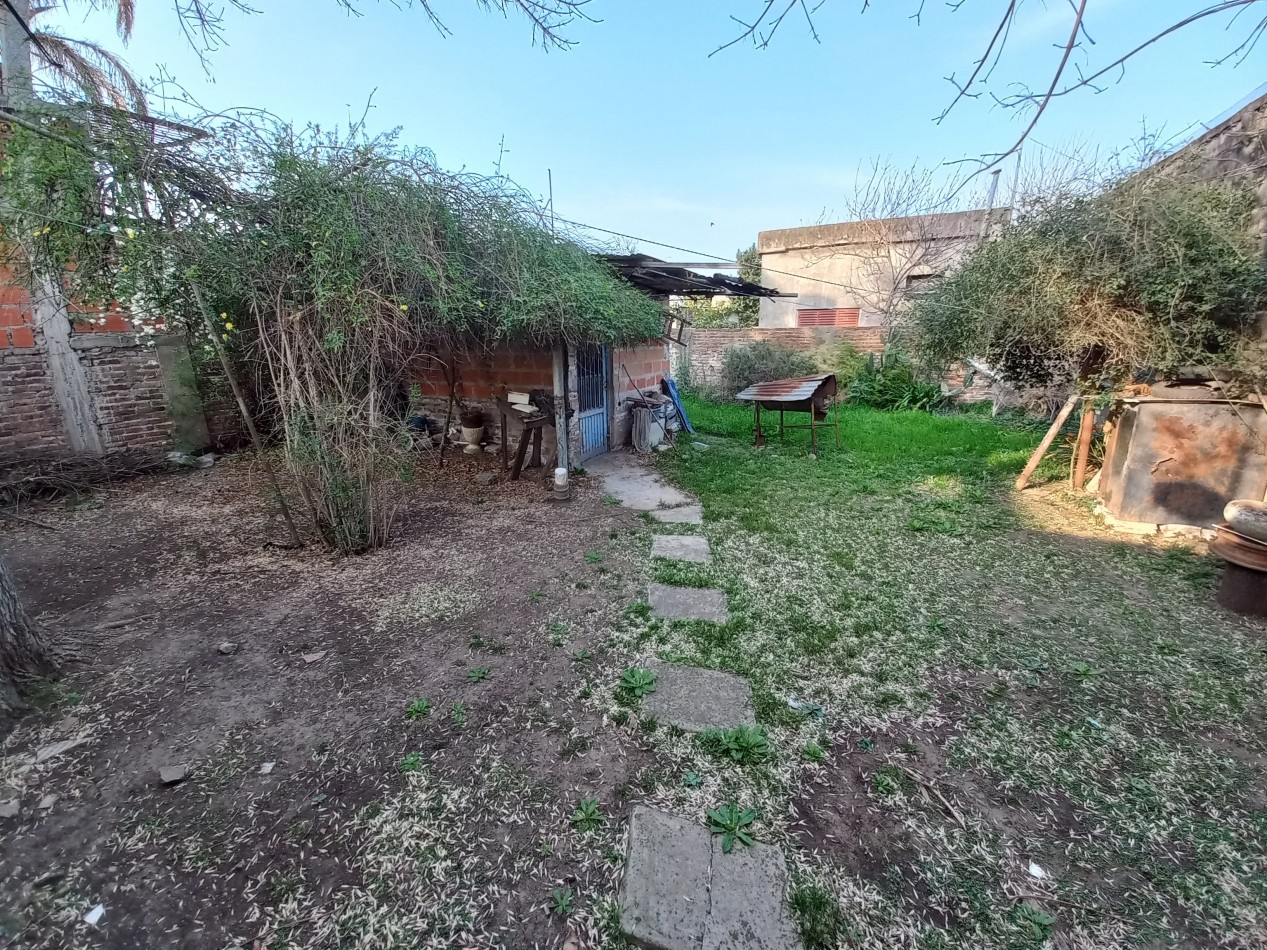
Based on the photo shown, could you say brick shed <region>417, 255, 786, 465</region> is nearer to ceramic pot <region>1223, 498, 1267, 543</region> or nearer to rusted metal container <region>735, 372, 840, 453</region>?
rusted metal container <region>735, 372, 840, 453</region>

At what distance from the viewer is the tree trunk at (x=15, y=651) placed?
7.42 ft

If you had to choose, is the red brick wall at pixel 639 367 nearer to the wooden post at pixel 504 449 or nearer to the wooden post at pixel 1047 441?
the wooden post at pixel 504 449

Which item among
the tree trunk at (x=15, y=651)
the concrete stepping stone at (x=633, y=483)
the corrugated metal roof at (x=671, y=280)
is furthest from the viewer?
the corrugated metal roof at (x=671, y=280)

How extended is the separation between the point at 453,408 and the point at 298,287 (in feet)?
12.3

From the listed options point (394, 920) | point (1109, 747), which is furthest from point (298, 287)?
point (1109, 747)

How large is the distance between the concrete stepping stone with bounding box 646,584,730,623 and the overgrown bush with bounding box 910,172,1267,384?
376 cm

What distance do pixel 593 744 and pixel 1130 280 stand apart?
5.29 metres

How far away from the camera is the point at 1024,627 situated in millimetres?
3184

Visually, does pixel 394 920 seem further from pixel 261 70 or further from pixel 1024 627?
pixel 261 70

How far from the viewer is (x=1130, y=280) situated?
4078mm

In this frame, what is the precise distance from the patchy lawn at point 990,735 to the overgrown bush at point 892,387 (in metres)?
6.89

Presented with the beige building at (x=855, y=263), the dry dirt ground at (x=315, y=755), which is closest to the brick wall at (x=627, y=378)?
the dry dirt ground at (x=315, y=755)

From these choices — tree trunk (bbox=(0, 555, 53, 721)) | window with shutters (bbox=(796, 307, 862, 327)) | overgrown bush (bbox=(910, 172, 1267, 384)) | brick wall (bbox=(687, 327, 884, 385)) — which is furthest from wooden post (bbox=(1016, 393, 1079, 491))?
window with shutters (bbox=(796, 307, 862, 327))

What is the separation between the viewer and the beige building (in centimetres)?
1331
